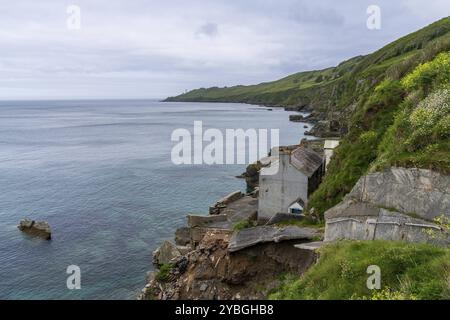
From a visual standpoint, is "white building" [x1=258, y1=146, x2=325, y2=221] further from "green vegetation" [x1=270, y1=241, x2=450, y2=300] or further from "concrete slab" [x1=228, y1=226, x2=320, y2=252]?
"green vegetation" [x1=270, y1=241, x2=450, y2=300]

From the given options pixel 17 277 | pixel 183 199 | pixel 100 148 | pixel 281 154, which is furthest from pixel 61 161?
pixel 281 154

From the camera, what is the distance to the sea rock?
3484 cm

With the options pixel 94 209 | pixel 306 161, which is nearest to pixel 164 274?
pixel 306 161

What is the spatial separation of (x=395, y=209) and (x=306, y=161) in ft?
67.0

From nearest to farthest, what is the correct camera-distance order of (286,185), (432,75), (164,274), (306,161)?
(432,75) → (164,274) → (286,185) → (306,161)

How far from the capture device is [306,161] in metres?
38.7

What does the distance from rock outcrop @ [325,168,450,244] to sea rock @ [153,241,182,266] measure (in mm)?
17806

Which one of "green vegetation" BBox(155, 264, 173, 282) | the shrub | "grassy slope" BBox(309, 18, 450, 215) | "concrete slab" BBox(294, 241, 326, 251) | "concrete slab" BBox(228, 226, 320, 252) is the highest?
the shrub

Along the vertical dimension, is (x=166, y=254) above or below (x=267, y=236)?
below

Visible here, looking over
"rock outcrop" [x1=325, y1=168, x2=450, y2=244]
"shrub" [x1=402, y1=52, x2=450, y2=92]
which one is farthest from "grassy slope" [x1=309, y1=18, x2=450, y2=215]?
"rock outcrop" [x1=325, y1=168, x2=450, y2=244]

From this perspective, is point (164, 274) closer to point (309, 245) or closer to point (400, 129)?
point (309, 245)

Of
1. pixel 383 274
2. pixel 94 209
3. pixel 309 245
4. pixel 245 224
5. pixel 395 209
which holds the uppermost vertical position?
pixel 395 209

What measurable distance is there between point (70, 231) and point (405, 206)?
37.9 metres
